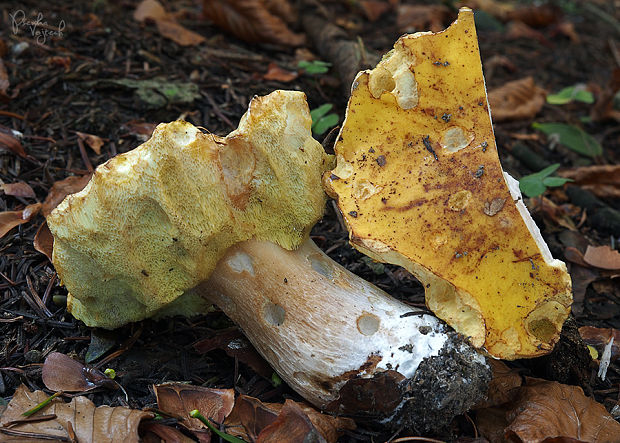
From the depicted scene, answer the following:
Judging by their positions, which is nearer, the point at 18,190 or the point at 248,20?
the point at 18,190

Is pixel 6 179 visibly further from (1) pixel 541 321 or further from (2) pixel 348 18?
(2) pixel 348 18

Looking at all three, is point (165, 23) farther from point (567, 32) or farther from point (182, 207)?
point (567, 32)

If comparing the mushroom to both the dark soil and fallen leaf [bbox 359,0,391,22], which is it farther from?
fallen leaf [bbox 359,0,391,22]

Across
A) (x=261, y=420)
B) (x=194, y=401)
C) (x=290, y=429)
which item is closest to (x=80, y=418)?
(x=194, y=401)

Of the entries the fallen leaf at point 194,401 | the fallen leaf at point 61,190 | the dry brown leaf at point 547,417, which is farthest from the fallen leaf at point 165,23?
the dry brown leaf at point 547,417

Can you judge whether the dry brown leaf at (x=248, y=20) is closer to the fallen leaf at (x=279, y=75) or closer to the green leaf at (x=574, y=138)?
the fallen leaf at (x=279, y=75)
